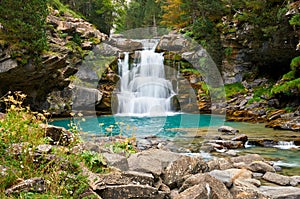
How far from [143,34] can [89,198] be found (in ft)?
106

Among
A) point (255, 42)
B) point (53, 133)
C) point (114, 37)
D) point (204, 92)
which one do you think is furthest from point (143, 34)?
point (53, 133)

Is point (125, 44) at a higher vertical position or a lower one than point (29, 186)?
higher

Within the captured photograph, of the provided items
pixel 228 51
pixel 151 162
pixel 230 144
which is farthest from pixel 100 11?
pixel 151 162

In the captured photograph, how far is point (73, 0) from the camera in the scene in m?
36.8

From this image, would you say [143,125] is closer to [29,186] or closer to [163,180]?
[163,180]

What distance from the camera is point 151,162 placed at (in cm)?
456

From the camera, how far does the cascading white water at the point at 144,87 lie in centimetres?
2478

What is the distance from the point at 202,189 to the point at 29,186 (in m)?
2.13

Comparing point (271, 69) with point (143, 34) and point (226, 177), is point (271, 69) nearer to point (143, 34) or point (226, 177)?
point (143, 34)

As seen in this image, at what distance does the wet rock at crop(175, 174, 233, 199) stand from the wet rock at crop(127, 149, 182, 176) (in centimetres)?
50

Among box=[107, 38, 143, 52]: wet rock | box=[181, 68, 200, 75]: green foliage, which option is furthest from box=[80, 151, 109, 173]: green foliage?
box=[107, 38, 143, 52]: wet rock

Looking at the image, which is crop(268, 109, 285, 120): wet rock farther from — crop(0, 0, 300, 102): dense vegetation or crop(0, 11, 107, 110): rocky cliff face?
crop(0, 11, 107, 110): rocky cliff face

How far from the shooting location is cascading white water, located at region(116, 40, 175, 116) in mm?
24781

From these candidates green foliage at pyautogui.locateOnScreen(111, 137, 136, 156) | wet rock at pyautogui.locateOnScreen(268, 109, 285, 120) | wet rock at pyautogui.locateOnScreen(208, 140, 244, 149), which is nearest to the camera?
green foliage at pyautogui.locateOnScreen(111, 137, 136, 156)
